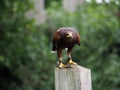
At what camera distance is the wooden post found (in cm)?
288

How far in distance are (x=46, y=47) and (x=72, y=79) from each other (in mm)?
6057

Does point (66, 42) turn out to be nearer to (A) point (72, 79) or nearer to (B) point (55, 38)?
(B) point (55, 38)

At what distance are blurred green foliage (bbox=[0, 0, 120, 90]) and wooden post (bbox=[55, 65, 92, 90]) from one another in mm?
3739

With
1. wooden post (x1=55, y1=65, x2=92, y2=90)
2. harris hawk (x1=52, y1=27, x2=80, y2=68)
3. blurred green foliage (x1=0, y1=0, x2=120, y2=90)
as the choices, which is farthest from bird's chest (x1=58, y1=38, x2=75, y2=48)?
blurred green foliage (x1=0, y1=0, x2=120, y2=90)

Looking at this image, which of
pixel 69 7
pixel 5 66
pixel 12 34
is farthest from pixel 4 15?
pixel 69 7

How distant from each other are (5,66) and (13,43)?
483 mm

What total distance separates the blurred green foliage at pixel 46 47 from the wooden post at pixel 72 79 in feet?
12.3

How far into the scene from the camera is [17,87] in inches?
330

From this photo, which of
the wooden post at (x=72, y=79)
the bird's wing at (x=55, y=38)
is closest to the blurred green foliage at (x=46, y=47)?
the bird's wing at (x=55, y=38)

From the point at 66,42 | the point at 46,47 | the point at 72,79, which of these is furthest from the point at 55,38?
the point at 46,47

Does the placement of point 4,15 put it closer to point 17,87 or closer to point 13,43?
point 13,43

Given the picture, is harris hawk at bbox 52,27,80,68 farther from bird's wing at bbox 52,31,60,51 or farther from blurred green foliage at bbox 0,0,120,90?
blurred green foliage at bbox 0,0,120,90

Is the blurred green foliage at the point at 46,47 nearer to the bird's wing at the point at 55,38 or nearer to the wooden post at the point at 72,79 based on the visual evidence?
the bird's wing at the point at 55,38

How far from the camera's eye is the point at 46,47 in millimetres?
8945
